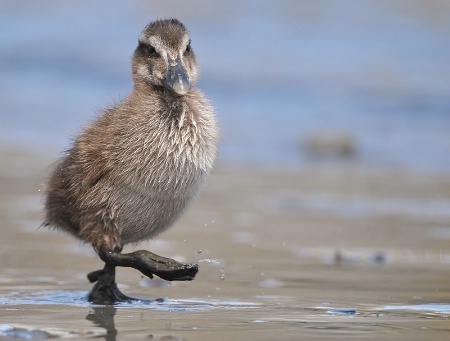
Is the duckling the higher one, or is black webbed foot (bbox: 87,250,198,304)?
the duckling

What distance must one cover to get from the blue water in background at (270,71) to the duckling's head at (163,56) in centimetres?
643

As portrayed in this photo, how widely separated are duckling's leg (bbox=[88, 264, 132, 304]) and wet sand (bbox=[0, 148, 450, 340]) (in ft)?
0.52

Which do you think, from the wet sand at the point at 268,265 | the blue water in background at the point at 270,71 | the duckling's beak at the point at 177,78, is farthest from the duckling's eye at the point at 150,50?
the blue water in background at the point at 270,71

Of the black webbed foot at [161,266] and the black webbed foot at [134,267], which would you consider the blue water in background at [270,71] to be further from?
the black webbed foot at [161,266]

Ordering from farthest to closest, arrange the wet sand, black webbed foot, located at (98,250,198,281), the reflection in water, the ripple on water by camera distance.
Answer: the ripple on water → black webbed foot, located at (98,250,198,281) → the wet sand → the reflection in water

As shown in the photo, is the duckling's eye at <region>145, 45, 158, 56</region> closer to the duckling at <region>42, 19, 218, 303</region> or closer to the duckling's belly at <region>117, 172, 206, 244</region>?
the duckling at <region>42, 19, 218, 303</region>

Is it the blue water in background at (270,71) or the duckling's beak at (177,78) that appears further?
the blue water in background at (270,71)

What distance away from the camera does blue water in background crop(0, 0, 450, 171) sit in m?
14.8

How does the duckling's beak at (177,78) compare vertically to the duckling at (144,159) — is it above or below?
above

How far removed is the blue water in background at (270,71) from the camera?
14.8 meters

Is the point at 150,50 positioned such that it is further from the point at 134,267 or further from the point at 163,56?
the point at 134,267

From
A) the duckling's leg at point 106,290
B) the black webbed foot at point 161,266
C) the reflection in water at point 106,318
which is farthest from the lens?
the duckling's leg at point 106,290

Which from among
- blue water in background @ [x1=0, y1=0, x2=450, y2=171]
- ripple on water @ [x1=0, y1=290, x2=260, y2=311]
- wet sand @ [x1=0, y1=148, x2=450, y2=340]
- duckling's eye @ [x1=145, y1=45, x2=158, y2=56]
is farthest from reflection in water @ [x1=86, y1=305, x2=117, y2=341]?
blue water in background @ [x1=0, y1=0, x2=450, y2=171]

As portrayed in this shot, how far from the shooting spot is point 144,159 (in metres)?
6.14
